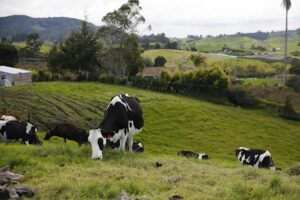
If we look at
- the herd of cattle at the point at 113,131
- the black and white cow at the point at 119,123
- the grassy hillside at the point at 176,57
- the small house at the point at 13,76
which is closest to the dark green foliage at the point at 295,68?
the grassy hillside at the point at 176,57

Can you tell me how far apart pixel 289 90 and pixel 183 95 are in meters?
19.3

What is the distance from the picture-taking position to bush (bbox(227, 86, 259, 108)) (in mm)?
64312

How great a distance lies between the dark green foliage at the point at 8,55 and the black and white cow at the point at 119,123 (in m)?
59.7

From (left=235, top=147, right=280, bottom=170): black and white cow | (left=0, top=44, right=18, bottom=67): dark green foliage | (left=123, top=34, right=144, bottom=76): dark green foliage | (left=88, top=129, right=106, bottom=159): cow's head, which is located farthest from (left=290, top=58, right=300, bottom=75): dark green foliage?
(left=88, top=129, right=106, bottom=159): cow's head

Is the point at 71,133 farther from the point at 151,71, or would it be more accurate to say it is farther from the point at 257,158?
the point at 151,71

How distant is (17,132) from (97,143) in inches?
255

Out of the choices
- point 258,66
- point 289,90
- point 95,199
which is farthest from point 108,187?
point 258,66

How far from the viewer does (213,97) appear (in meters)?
65.7

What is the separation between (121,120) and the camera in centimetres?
1502

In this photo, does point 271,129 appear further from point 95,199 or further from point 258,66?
point 258,66

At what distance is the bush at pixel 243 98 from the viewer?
64312mm

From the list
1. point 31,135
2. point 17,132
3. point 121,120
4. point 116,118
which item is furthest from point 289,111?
point 116,118

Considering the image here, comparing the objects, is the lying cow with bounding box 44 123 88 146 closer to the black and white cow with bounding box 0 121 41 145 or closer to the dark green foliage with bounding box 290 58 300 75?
the black and white cow with bounding box 0 121 41 145

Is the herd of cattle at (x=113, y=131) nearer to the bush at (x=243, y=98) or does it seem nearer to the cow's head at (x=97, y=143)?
the cow's head at (x=97, y=143)
